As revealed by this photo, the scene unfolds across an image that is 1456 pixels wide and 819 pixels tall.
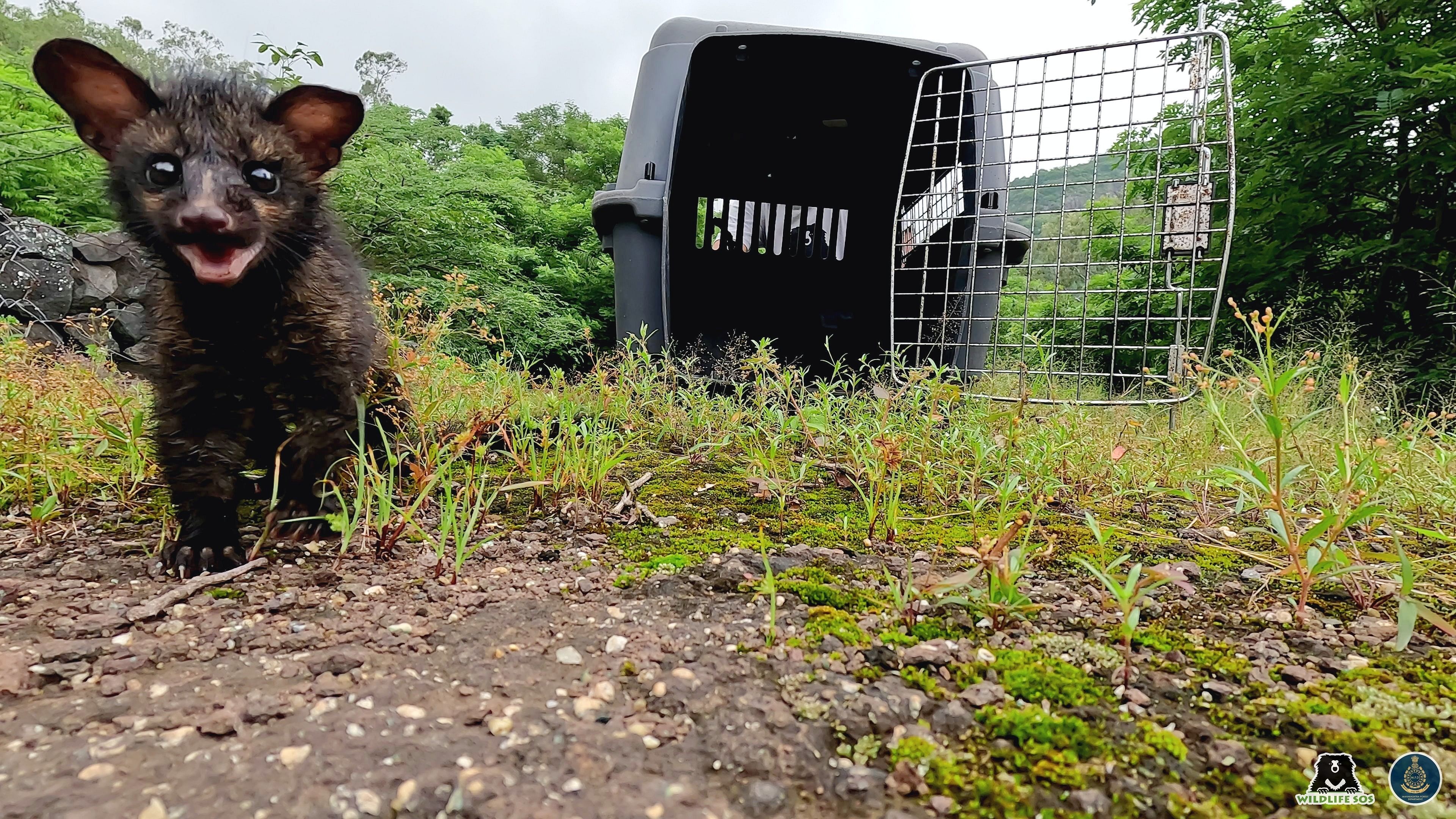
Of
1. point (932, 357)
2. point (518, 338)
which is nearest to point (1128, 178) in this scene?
point (932, 357)

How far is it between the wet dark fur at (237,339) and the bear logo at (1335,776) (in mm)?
1660

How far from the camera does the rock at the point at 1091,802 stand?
2.07ft

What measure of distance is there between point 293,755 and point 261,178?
1128 millimetres

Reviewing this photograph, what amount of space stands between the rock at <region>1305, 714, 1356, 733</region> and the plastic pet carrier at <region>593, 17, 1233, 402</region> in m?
1.21

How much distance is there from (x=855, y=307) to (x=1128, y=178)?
230 cm

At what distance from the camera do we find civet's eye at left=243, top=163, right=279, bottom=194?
1278mm

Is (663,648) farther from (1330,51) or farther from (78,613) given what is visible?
(1330,51)

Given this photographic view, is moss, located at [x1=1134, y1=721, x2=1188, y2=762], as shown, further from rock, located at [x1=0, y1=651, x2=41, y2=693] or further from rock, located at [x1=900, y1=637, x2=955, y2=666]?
rock, located at [x1=0, y1=651, x2=41, y2=693]

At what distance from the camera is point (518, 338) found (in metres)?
10.9

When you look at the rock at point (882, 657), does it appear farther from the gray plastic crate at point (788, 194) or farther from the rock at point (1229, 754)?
the gray plastic crate at point (788, 194)

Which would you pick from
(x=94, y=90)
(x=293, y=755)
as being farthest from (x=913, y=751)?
(x=94, y=90)

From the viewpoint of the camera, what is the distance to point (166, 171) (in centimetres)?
122

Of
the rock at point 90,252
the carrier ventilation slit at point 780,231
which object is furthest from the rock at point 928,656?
the rock at point 90,252


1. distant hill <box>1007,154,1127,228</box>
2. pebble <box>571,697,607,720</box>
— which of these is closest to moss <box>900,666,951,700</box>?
pebble <box>571,697,607,720</box>
